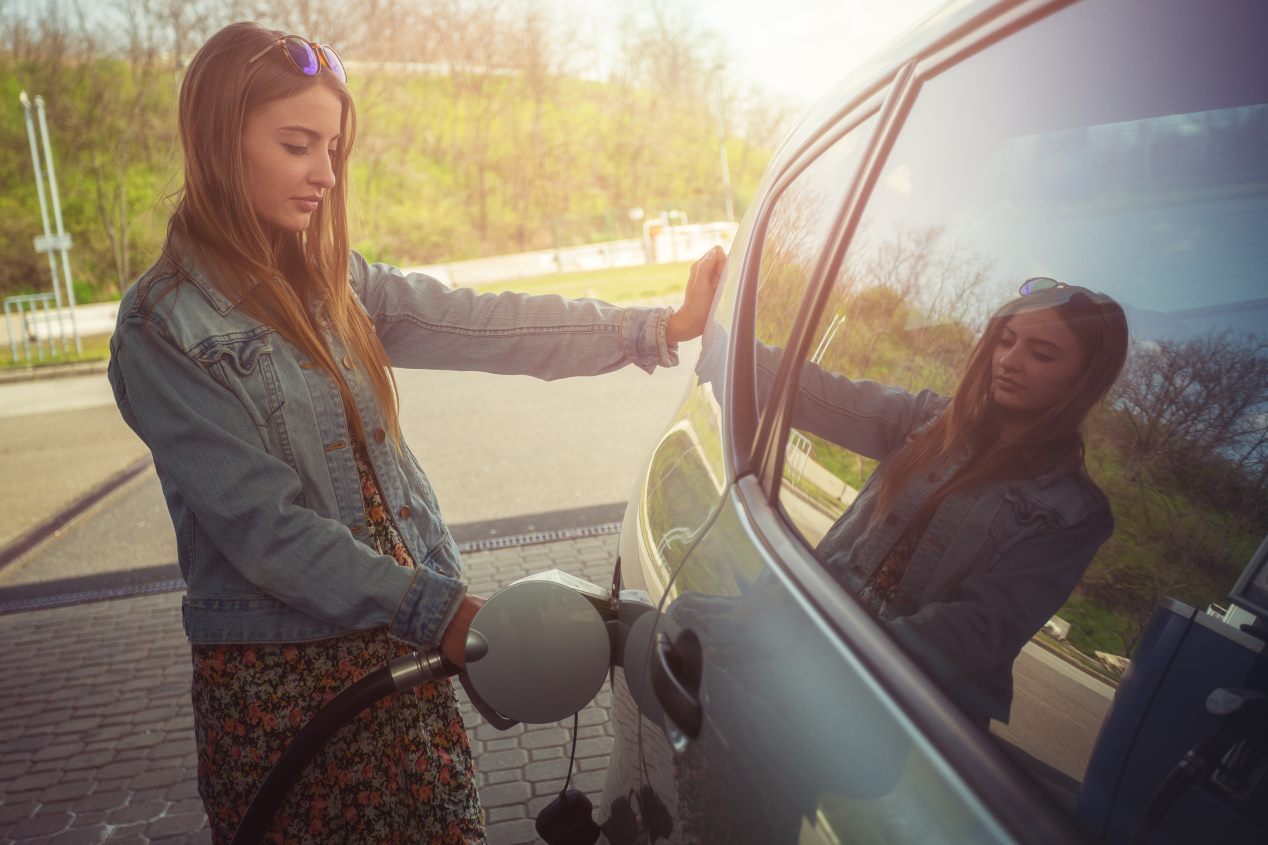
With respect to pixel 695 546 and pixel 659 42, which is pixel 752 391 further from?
pixel 659 42

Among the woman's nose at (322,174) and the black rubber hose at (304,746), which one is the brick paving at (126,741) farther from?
the woman's nose at (322,174)

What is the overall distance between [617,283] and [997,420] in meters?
24.4

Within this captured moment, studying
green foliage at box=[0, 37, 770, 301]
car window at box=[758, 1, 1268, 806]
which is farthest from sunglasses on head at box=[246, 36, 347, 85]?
green foliage at box=[0, 37, 770, 301]

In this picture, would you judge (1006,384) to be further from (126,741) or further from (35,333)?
(35,333)

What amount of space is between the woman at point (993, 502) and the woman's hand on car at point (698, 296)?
1066 mm

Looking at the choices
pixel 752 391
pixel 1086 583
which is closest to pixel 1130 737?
pixel 1086 583

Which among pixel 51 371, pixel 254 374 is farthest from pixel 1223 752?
pixel 51 371

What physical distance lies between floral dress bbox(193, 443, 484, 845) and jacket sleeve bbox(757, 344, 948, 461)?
899mm

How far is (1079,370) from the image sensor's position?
3.05ft

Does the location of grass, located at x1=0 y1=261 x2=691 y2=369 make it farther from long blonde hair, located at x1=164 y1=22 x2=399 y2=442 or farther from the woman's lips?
the woman's lips

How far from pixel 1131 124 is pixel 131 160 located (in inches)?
1526

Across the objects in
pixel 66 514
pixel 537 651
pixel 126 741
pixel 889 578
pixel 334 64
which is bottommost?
pixel 66 514

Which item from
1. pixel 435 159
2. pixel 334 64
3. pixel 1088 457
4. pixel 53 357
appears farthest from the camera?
pixel 435 159

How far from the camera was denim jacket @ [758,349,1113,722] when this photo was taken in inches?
34.9
